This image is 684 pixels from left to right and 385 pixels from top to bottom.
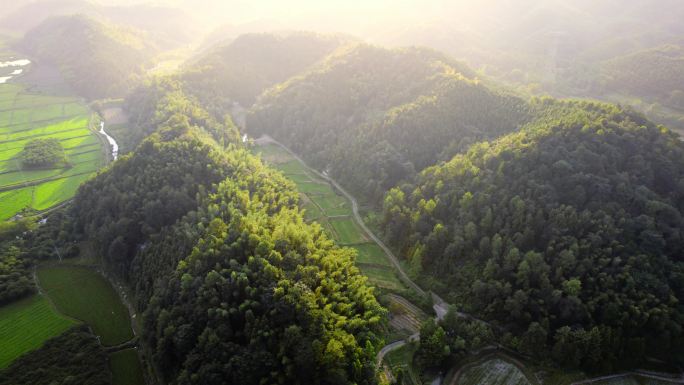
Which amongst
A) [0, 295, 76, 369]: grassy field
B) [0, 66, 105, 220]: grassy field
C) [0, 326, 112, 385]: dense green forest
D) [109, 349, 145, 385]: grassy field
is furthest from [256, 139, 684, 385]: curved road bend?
[0, 66, 105, 220]: grassy field

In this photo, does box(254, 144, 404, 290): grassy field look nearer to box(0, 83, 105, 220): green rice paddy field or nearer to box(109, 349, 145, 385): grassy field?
box(109, 349, 145, 385): grassy field

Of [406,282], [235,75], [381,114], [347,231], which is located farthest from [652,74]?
[235,75]

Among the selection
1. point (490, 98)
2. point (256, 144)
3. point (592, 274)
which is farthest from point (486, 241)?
point (256, 144)

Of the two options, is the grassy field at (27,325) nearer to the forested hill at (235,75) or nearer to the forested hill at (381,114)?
the forested hill at (381,114)

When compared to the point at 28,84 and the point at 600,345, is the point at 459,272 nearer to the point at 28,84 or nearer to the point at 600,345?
the point at 600,345

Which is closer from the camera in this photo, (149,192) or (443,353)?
(443,353)

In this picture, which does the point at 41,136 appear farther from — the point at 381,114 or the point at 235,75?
the point at 381,114

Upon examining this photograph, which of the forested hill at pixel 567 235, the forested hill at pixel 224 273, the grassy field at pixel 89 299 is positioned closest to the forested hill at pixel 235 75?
the forested hill at pixel 224 273

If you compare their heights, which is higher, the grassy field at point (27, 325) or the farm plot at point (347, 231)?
the farm plot at point (347, 231)
